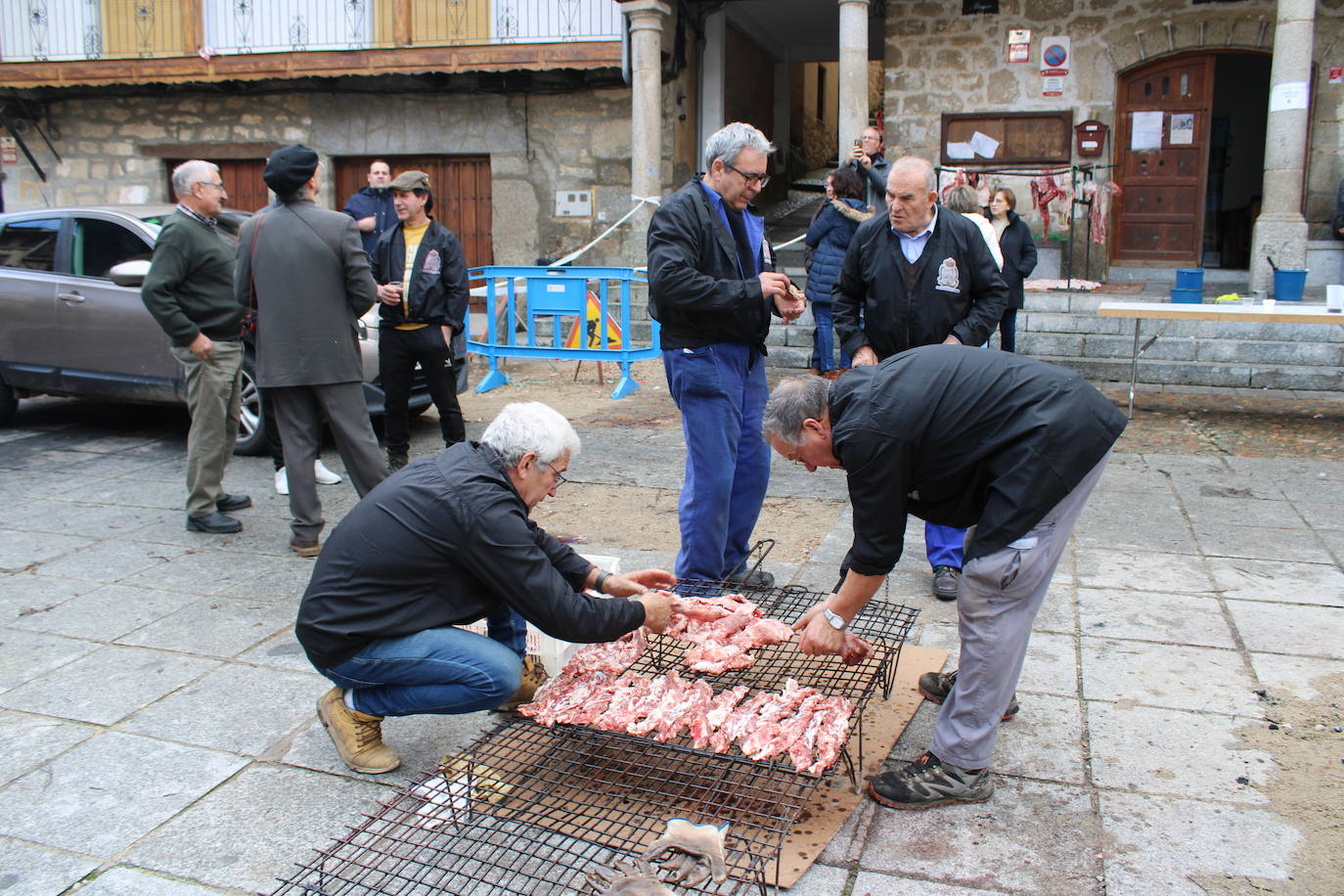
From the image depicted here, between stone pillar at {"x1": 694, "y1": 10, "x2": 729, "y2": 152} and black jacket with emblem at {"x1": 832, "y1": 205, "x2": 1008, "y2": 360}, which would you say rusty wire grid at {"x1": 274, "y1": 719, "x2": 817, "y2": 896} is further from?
stone pillar at {"x1": 694, "y1": 10, "x2": 729, "y2": 152}

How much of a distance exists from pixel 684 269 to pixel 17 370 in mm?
6360

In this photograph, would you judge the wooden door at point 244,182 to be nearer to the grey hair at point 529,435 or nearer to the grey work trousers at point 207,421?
the grey work trousers at point 207,421

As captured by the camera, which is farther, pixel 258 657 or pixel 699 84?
pixel 699 84

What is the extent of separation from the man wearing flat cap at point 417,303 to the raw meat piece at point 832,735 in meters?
4.11

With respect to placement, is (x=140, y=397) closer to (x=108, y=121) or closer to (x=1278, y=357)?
(x=1278, y=357)

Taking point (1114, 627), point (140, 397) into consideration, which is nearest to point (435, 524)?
point (1114, 627)

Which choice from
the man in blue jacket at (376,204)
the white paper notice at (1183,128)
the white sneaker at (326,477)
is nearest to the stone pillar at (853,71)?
the white paper notice at (1183,128)

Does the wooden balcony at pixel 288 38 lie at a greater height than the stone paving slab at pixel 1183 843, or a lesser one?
greater

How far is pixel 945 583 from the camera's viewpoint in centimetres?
491

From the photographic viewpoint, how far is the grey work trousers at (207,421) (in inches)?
238

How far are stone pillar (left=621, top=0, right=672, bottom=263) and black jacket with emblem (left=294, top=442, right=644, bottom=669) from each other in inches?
409

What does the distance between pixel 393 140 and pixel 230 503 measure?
1014 centimetres

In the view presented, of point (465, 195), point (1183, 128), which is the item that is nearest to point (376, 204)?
point (465, 195)

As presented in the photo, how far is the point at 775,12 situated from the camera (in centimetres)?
1625
